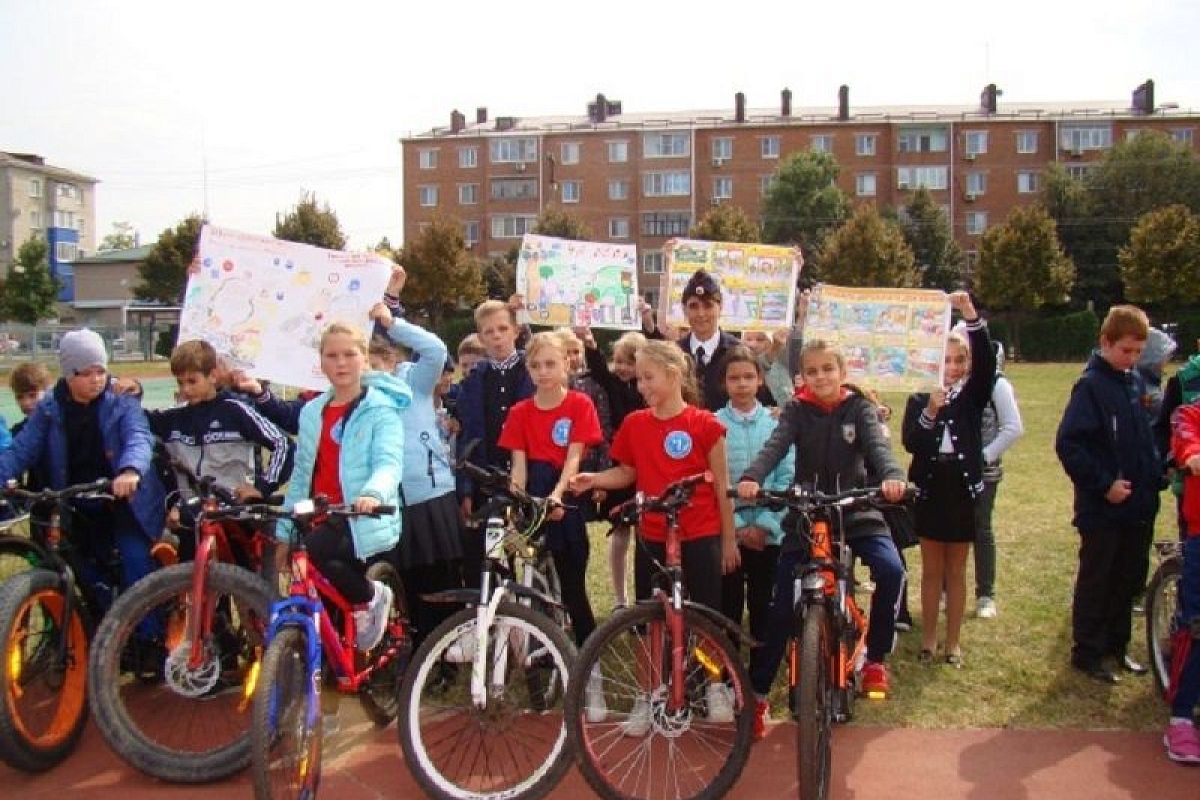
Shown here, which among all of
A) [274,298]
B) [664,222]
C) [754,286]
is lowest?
[274,298]

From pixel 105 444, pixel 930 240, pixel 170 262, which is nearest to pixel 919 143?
pixel 930 240

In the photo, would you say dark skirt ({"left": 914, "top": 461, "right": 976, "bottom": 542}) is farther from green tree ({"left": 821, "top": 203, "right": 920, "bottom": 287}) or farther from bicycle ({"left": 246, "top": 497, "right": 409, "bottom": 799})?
green tree ({"left": 821, "top": 203, "right": 920, "bottom": 287})

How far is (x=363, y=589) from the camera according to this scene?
4.69 meters

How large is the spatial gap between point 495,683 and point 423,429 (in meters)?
1.89

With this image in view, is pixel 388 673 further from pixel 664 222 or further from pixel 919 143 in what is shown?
pixel 919 143

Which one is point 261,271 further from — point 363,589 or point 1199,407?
point 1199,407

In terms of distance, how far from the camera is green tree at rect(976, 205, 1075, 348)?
51.0 m

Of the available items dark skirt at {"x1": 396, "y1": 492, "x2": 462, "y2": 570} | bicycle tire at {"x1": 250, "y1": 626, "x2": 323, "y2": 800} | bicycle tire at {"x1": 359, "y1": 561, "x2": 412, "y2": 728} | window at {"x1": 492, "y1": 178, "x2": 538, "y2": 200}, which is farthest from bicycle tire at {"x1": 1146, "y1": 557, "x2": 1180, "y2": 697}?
window at {"x1": 492, "y1": 178, "x2": 538, "y2": 200}

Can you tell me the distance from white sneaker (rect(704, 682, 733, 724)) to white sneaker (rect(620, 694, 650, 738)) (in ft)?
0.90

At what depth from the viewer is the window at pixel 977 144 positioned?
242 ft

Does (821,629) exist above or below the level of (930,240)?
below

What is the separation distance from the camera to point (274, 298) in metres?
6.39

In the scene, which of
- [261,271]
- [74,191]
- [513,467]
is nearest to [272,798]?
[513,467]

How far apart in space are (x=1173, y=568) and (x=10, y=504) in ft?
19.5
